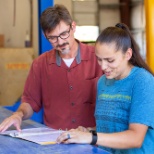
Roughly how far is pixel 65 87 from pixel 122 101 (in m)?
0.82

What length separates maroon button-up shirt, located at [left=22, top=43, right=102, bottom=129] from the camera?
2.50 meters

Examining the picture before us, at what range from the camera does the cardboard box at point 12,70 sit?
5832 millimetres

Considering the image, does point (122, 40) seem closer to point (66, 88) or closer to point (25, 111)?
point (66, 88)

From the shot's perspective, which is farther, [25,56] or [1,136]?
[25,56]

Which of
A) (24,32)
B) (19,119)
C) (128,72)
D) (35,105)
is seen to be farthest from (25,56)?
(128,72)

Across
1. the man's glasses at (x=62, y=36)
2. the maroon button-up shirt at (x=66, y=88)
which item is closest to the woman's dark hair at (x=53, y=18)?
the man's glasses at (x=62, y=36)

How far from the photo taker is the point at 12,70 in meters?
5.89

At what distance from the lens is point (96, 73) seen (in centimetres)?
253

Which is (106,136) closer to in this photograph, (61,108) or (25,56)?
(61,108)

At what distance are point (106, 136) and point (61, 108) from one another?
0.93m

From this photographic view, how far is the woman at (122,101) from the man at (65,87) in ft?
1.88

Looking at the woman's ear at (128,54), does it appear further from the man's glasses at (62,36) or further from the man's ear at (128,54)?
the man's glasses at (62,36)

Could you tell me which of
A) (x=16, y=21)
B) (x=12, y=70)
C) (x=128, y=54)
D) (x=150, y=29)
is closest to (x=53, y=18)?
(x=128, y=54)

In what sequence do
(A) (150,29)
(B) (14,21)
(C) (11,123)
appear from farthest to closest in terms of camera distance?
(B) (14,21), (A) (150,29), (C) (11,123)
